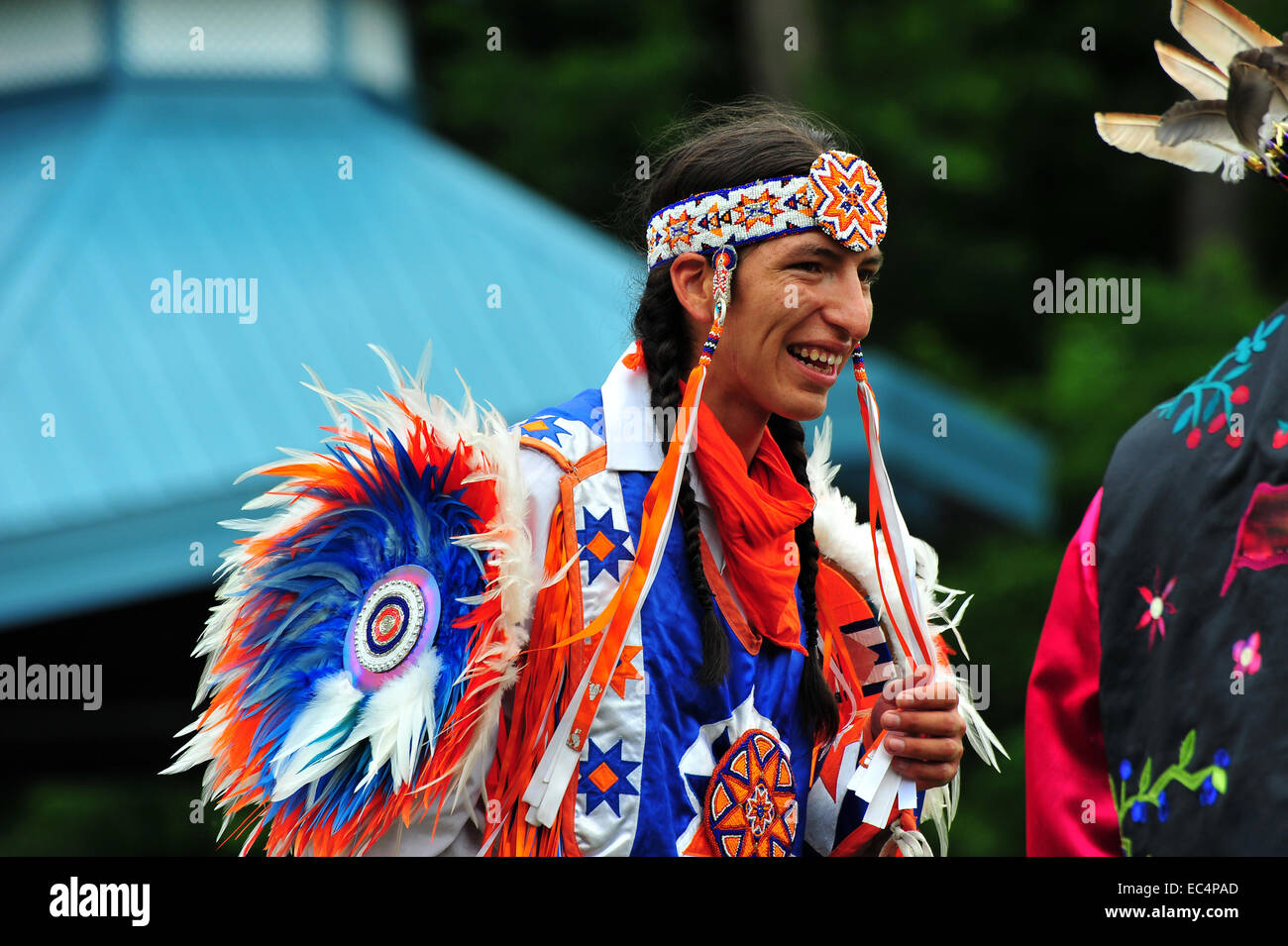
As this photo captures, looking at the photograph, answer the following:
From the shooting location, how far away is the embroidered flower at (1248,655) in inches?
83.5

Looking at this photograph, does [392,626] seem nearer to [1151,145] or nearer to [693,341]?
[693,341]

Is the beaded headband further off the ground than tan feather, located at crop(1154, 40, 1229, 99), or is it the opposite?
tan feather, located at crop(1154, 40, 1229, 99)

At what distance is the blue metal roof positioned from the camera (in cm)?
568

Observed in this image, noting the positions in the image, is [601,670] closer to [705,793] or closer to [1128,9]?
[705,793]

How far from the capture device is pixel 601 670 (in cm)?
257

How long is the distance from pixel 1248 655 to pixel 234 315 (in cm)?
501

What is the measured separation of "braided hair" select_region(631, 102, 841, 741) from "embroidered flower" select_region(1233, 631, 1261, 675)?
32.4 inches

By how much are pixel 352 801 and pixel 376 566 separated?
358mm

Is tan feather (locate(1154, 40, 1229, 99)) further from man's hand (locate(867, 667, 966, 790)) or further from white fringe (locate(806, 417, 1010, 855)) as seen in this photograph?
man's hand (locate(867, 667, 966, 790))

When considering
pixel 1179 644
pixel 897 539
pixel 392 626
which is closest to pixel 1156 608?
pixel 1179 644

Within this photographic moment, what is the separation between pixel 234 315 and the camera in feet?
21.3

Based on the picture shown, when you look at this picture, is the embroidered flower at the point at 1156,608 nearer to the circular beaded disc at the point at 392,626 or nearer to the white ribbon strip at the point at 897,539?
the white ribbon strip at the point at 897,539

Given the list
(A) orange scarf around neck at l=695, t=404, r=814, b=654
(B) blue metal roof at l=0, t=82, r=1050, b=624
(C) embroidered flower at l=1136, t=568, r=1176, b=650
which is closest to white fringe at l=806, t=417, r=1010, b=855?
(A) orange scarf around neck at l=695, t=404, r=814, b=654

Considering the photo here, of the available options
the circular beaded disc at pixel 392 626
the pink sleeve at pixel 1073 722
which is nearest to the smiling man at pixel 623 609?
the circular beaded disc at pixel 392 626
